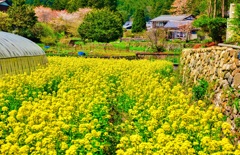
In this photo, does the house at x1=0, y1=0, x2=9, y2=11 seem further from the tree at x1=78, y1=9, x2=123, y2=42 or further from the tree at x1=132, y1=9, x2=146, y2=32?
the tree at x1=132, y1=9, x2=146, y2=32

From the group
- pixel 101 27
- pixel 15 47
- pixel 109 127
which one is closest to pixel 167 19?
pixel 101 27

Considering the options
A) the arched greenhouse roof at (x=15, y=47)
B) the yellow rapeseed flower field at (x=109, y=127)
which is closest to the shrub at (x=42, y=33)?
the arched greenhouse roof at (x=15, y=47)

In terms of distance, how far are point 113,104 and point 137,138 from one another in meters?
5.31

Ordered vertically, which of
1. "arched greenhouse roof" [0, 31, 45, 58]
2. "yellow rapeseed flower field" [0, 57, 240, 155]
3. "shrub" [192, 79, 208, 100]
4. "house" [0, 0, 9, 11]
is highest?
"house" [0, 0, 9, 11]

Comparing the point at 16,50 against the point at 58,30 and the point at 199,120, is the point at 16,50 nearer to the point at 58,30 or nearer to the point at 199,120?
the point at 199,120

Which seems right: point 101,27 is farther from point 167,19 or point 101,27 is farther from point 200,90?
point 200,90

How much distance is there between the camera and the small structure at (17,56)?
52.9 ft

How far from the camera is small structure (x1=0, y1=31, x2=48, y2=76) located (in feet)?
52.9

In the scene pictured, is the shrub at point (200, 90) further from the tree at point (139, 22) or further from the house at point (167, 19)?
the tree at point (139, 22)

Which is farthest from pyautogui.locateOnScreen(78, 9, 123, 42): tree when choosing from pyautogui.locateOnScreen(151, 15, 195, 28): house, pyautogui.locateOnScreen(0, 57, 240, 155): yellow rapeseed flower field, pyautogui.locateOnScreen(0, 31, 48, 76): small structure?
pyautogui.locateOnScreen(0, 57, 240, 155): yellow rapeseed flower field

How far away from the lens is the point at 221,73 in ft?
36.5

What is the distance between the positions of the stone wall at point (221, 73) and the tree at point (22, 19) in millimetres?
39113

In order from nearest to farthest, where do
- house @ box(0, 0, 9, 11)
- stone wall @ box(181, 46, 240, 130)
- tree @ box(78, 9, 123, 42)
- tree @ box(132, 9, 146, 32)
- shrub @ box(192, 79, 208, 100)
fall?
stone wall @ box(181, 46, 240, 130) < shrub @ box(192, 79, 208, 100) < tree @ box(78, 9, 123, 42) < house @ box(0, 0, 9, 11) < tree @ box(132, 9, 146, 32)

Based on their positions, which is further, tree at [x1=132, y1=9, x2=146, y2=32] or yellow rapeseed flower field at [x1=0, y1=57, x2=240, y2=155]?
tree at [x1=132, y1=9, x2=146, y2=32]
